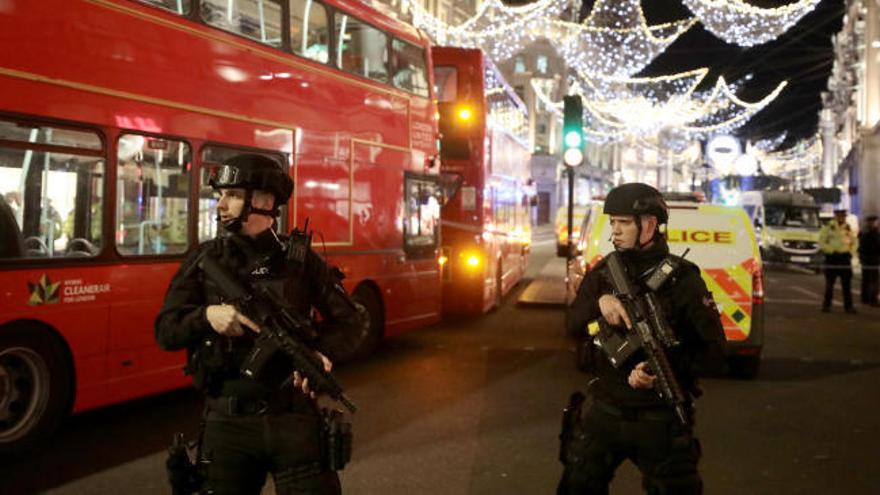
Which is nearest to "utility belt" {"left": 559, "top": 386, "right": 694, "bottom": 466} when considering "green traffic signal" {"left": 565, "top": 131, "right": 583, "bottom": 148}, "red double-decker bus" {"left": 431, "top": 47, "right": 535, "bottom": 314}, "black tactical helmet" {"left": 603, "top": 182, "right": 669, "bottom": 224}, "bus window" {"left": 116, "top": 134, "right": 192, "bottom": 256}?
"black tactical helmet" {"left": 603, "top": 182, "right": 669, "bottom": 224}

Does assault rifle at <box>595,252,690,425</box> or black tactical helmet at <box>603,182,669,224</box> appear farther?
black tactical helmet at <box>603,182,669,224</box>

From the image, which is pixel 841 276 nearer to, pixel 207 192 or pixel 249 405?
pixel 207 192

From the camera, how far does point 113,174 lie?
6477 mm

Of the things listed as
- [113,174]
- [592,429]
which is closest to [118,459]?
[113,174]

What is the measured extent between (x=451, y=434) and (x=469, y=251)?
7.19m

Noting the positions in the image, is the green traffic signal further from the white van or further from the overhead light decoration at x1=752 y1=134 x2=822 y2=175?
the overhead light decoration at x1=752 y1=134 x2=822 y2=175

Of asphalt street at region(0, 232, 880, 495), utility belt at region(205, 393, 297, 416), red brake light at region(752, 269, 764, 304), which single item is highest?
red brake light at region(752, 269, 764, 304)

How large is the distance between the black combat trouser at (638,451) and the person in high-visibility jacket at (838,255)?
13.6 metres

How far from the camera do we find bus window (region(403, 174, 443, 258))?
10883 millimetres

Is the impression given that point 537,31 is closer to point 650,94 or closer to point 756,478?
point 650,94

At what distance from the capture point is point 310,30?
28.3ft

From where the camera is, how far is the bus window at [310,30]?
8.38 m

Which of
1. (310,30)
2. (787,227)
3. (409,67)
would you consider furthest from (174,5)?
(787,227)

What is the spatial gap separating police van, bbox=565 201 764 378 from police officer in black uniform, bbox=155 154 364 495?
6.05 metres
